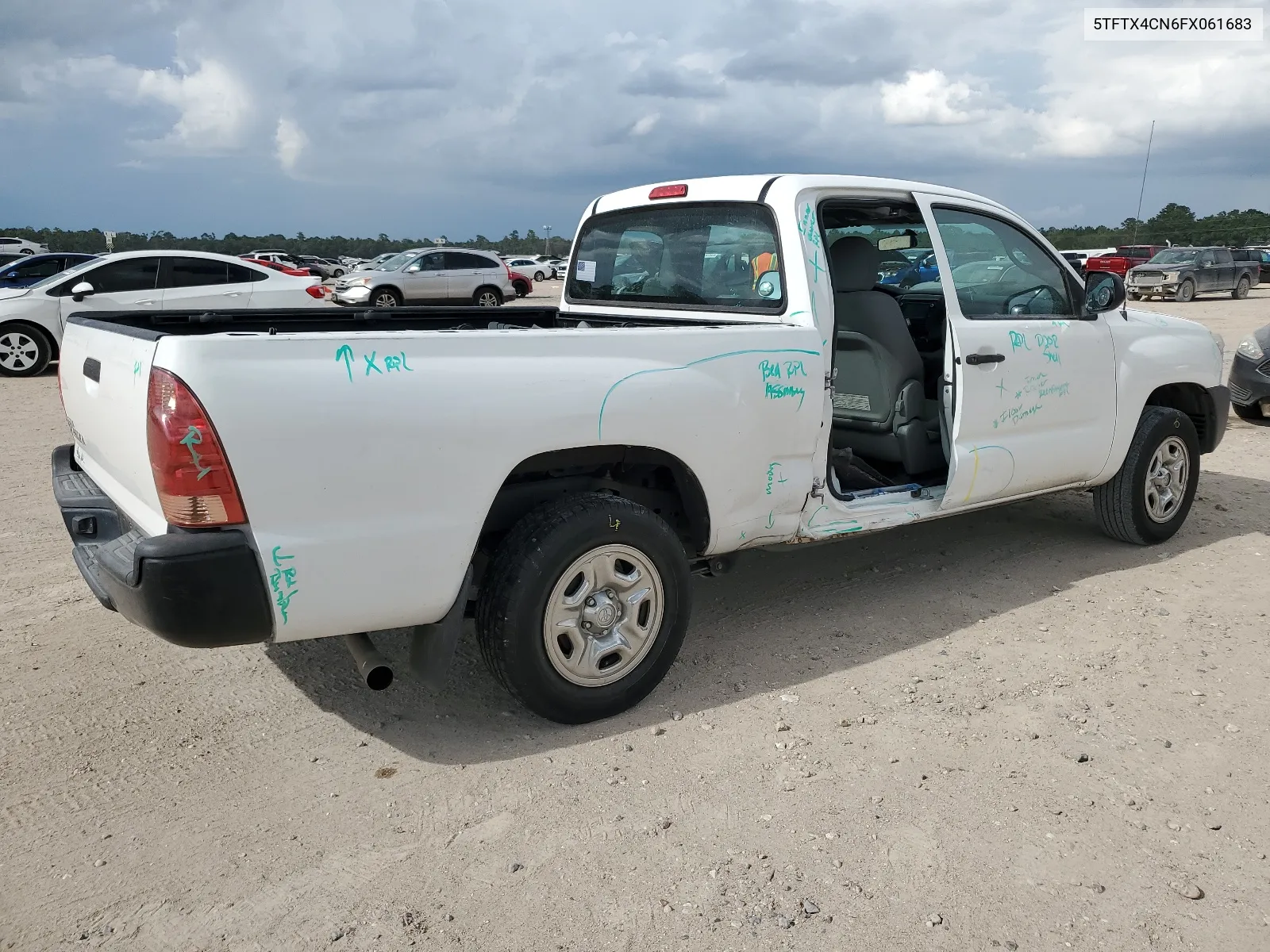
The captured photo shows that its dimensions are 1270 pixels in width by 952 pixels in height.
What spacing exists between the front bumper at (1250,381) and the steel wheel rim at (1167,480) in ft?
14.7

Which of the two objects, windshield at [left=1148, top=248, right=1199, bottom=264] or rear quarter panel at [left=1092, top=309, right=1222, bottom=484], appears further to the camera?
windshield at [left=1148, top=248, right=1199, bottom=264]

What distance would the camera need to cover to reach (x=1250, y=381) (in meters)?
9.49

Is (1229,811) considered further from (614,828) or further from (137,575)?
(137,575)

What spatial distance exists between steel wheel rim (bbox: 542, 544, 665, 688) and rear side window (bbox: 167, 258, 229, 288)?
1130 cm

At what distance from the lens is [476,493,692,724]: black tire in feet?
10.5

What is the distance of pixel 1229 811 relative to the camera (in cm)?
301

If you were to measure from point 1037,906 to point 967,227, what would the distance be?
3151mm

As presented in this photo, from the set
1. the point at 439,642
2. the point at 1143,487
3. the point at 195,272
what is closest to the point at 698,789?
the point at 439,642

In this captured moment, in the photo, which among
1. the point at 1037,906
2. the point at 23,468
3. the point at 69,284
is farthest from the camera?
the point at 69,284

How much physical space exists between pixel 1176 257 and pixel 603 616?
2938 centimetres

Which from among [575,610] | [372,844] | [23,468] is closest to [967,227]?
[575,610]

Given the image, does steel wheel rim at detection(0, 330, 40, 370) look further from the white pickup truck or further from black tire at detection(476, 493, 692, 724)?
black tire at detection(476, 493, 692, 724)

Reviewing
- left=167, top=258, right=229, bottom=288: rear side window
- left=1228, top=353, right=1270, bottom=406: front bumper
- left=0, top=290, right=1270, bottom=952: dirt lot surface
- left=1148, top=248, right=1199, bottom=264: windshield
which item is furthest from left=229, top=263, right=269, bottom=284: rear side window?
left=1148, top=248, right=1199, bottom=264: windshield

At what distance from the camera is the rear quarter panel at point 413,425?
106 inches
